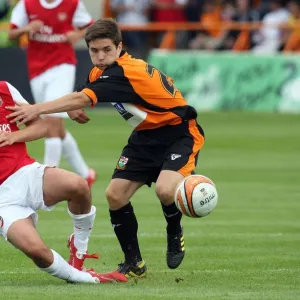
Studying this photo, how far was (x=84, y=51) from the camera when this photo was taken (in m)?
25.4

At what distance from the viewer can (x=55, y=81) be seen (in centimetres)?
1462

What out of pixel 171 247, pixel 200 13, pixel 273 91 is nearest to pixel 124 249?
pixel 171 247

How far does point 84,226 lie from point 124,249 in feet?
1.69

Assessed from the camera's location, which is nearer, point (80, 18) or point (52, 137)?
point (52, 137)

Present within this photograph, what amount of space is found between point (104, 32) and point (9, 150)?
116cm

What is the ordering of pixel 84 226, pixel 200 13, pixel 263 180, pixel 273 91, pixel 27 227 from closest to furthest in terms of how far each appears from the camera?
pixel 27 227
pixel 84 226
pixel 263 180
pixel 273 91
pixel 200 13

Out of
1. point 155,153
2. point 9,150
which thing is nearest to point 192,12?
point 155,153

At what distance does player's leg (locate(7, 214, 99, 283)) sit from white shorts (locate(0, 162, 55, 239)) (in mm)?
98

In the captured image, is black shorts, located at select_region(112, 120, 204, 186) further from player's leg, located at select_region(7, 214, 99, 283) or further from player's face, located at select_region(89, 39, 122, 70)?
player's leg, located at select_region(7, 214, 99, 283)

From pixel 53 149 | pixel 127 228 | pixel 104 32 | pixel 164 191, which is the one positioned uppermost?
pixel 104 32

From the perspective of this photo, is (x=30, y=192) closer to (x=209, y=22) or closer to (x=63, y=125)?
(x=63, y=125)

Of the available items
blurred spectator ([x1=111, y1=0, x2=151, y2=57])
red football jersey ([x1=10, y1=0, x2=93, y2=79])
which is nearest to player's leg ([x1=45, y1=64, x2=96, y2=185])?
red football jersey ([x1=10, y1=0, x2=93, y2=79])

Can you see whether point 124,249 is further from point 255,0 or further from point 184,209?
point 255,0

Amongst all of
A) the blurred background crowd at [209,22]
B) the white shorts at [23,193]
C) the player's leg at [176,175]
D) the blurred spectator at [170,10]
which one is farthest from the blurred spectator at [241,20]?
the white shorts at [23,193]
